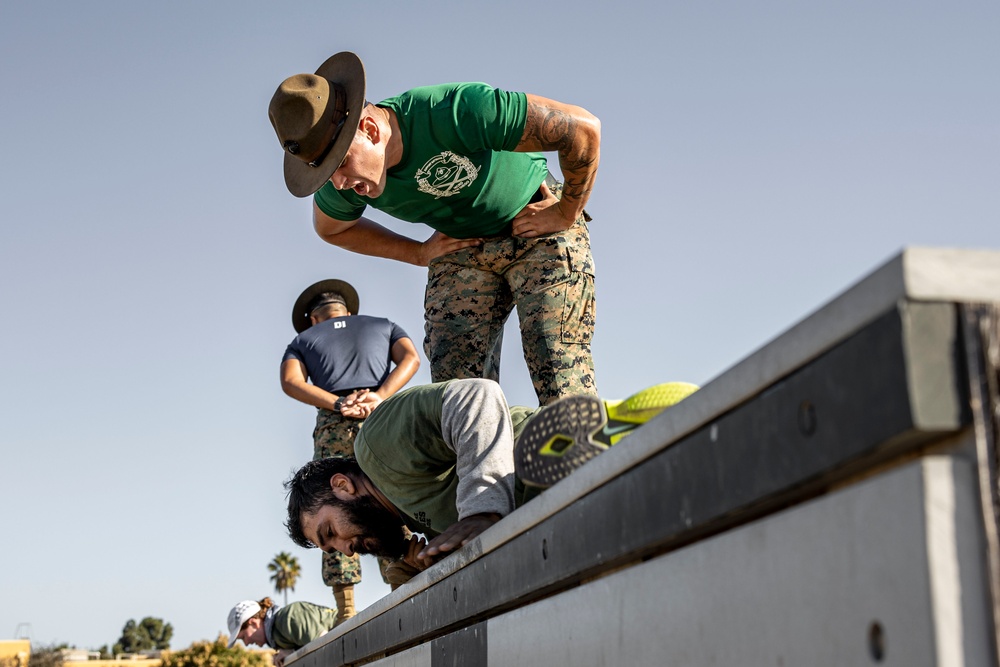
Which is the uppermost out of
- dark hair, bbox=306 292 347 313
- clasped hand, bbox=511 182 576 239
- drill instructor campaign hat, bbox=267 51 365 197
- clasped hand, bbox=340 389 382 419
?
dark hair, bbox=306 292 347 313

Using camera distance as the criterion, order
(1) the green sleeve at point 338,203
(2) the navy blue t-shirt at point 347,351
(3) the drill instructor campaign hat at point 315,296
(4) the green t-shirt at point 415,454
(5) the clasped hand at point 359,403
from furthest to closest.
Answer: (3) the drill instructor campaign hat at point 315,296, (2) the navy blue t-shirt at point 347,351, (5) the clasped hand at point 359,403, (1) the green sleeve at point 338,203, (4) the green t-shirt at point 415,454

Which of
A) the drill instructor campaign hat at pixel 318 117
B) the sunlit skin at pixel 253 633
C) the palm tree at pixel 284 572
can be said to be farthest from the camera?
the palm tree at pixel 284 572

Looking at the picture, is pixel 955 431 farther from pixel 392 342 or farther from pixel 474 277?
pixel 392 342

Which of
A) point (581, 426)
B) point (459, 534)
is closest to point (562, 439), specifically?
point (581, 426)

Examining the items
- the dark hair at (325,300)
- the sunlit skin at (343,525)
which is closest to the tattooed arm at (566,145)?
the sunlit skin at (343,525)

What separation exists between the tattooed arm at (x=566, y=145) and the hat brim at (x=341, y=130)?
0.58 m

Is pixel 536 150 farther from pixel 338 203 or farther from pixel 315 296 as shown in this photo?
pixel 315 296

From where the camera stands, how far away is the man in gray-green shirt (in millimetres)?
2029

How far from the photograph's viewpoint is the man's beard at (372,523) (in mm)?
3486

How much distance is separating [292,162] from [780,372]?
11.2ft

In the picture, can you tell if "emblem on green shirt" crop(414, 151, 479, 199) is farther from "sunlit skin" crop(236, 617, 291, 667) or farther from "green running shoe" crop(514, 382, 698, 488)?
"sunlit skin" crop(236, 617, 291, 667)

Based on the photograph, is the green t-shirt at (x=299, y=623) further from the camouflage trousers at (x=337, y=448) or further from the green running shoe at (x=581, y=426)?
the green running shoe at (x=581, y=426)

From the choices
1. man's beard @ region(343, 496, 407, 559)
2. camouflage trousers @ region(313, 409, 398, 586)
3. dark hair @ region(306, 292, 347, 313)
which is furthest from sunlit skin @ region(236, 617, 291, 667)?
man's beard @ region(343, 496, 407, 559)

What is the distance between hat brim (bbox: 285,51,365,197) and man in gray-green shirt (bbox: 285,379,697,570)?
1.01 m
